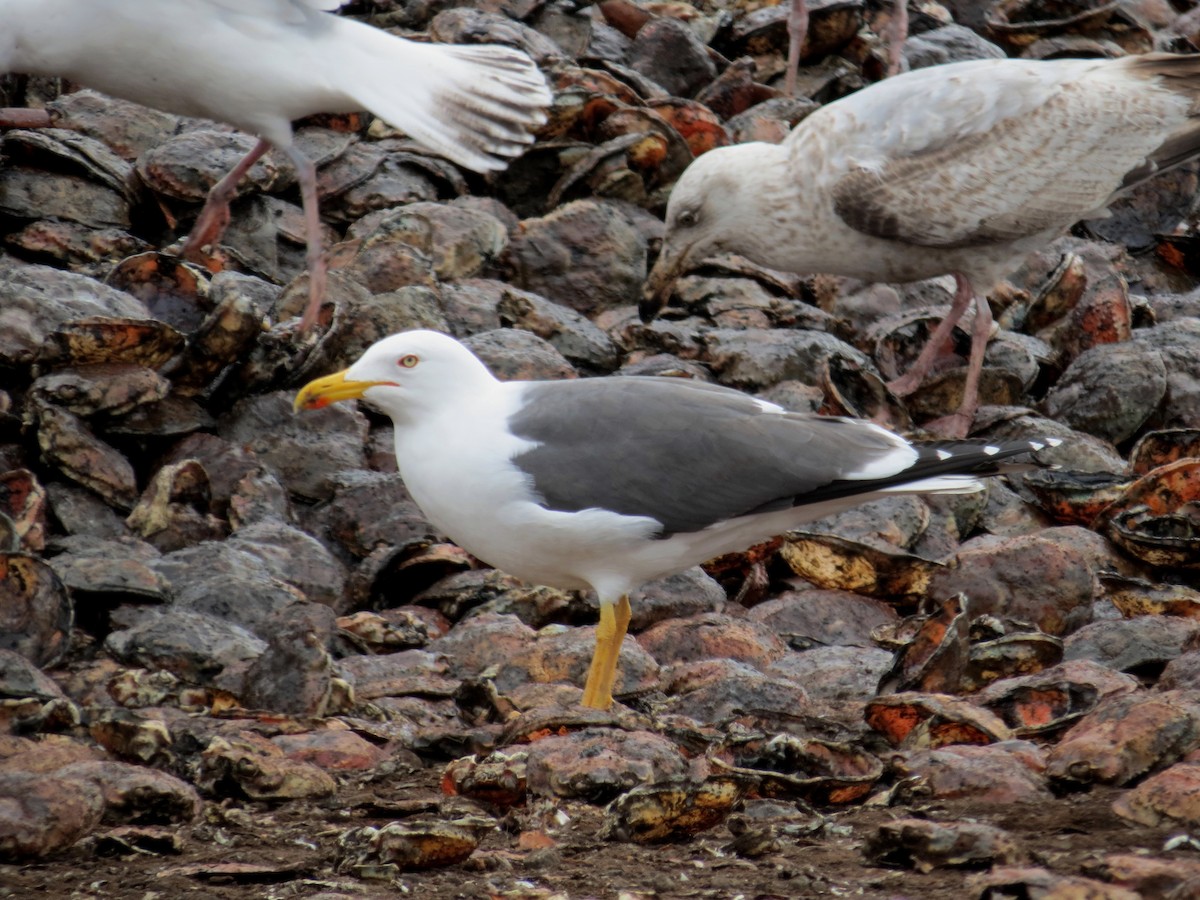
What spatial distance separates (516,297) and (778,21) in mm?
4979

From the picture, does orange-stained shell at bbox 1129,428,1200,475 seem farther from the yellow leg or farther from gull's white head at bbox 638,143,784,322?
the yellow leg

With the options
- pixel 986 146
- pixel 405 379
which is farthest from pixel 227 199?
pixel 986 146

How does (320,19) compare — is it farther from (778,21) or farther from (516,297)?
(778,21)

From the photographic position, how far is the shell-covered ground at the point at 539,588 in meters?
3.53

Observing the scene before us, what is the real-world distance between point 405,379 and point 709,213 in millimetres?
3680

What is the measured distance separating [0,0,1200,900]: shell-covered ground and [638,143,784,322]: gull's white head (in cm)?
34

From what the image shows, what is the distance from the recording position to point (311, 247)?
24.0 ft

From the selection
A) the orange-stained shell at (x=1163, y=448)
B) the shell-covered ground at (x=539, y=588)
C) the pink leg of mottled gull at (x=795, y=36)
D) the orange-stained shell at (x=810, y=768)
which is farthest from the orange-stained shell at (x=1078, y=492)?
the pink leg of mottled gull at (x=795, y=36)

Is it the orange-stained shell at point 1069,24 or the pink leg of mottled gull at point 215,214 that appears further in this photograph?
the orange-stained shell at point 1069,24

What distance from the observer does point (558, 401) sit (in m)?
4.98

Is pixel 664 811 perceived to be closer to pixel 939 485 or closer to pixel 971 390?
pixel 939 485

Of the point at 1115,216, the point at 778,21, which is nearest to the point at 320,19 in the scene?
the point at 778,21

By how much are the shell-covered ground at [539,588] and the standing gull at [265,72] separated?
65 centimetres

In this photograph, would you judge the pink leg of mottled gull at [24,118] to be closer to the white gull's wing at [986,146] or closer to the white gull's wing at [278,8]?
the white gull's wing at [278,8]
